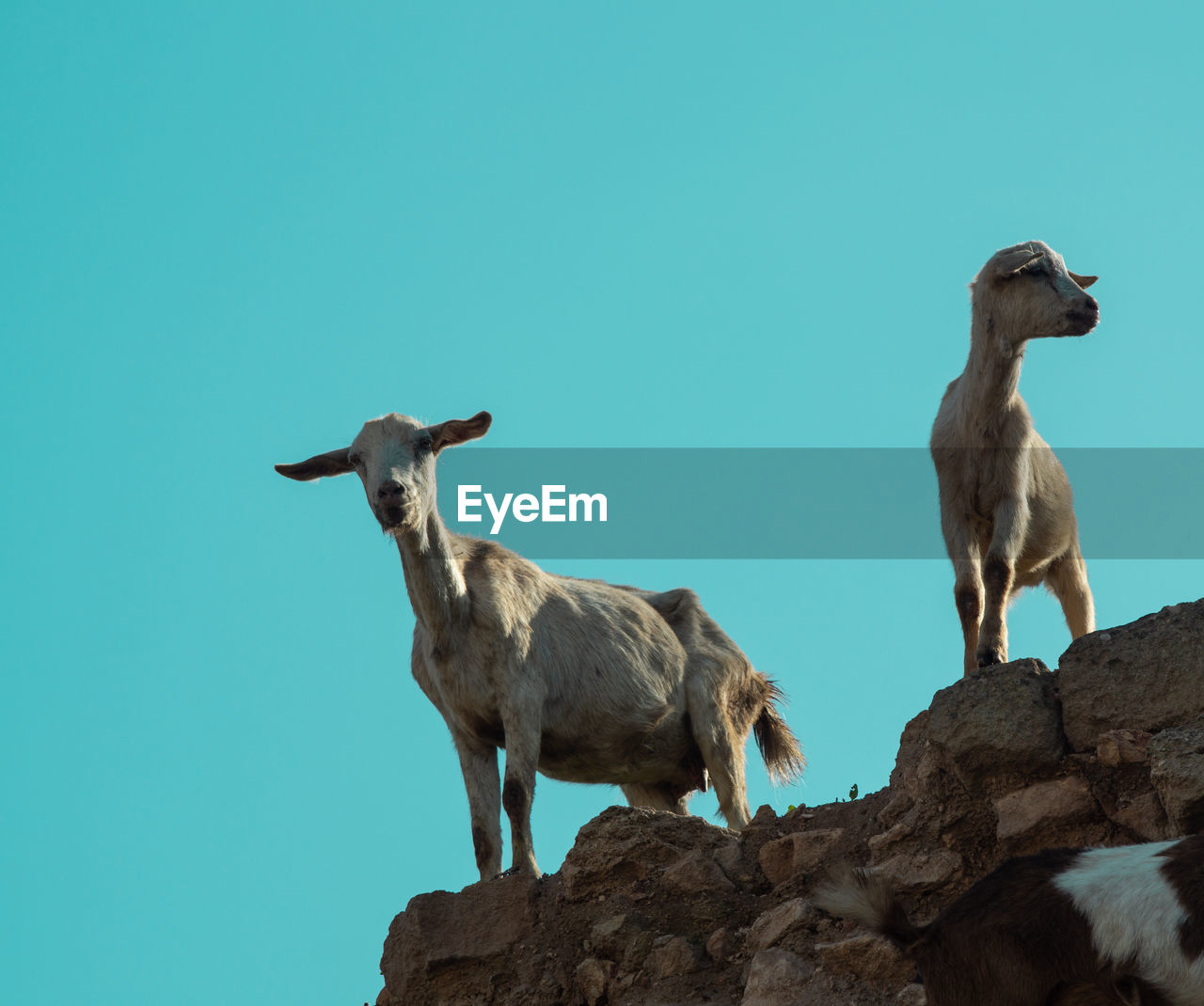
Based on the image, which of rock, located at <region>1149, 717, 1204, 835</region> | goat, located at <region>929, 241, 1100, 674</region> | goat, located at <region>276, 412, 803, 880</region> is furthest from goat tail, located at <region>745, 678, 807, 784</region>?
rock, located at <region>1149, 717, 1204, 835</region>

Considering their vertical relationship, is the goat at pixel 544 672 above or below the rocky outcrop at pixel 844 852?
above

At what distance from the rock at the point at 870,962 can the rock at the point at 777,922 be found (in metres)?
0.37

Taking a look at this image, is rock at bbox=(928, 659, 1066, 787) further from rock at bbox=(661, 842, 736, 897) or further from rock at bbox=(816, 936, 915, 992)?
rock at bbox=(661, 842, 736, 897)

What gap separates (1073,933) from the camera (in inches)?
199

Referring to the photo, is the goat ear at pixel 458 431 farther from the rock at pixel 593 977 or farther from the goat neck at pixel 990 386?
the rock at pixel 593 977

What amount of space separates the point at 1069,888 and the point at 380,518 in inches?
211

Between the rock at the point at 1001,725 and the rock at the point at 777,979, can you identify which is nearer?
→ the rock at the point at 777,979

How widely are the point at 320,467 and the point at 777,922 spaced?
475 cm

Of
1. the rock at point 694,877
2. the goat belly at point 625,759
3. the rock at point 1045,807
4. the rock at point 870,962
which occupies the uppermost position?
the goat belly at point 625,759

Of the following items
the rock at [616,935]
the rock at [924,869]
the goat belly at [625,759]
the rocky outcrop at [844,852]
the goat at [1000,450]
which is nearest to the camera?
the rocky outcrop at [844,852]

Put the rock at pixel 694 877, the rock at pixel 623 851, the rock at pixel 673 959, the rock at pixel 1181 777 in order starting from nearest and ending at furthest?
the rock at pixel 1181 777 → the rock at pixel 673 959 → the rock at pixel 694 877 → the rock at pixel 623 851

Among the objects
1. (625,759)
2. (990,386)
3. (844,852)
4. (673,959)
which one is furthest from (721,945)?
(990,386)

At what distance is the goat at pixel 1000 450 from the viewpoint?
8898mm

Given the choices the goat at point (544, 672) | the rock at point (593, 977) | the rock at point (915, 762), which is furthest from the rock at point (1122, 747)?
the goat at point (544, 672)
